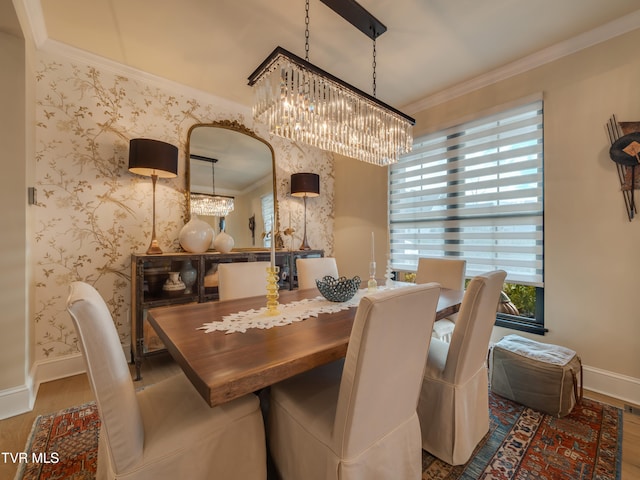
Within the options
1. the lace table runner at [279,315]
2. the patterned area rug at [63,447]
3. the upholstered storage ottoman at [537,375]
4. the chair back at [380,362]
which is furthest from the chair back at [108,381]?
the upholstered storage ottoman at [537,375]

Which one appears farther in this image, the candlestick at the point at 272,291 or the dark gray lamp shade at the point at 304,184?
the dark gray lamp shade at the point at 304,184

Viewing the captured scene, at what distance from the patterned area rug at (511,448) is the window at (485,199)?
83cm

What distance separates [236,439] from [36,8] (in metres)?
2.89

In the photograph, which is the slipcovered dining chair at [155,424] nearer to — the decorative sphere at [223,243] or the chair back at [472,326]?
the chair back at [472,326]

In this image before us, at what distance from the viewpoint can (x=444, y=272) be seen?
7.74 feet

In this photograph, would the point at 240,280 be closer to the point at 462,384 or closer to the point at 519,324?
the point at 462,384

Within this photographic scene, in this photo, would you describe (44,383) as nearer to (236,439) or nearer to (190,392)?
(190,392)

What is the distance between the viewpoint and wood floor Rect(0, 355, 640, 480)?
1.38 meters

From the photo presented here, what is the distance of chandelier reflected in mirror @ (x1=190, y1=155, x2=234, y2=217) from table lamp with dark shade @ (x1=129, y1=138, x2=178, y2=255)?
428 millimetres

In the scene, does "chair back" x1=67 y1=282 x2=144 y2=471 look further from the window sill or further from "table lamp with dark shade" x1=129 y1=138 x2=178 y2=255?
the window sill

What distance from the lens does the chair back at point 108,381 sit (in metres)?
0.79

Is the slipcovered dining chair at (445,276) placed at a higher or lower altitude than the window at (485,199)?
lower

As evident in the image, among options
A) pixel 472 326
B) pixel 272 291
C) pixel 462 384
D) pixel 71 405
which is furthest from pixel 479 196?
pixel 71 405

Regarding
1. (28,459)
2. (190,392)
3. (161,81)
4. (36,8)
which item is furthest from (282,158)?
(28,459)
